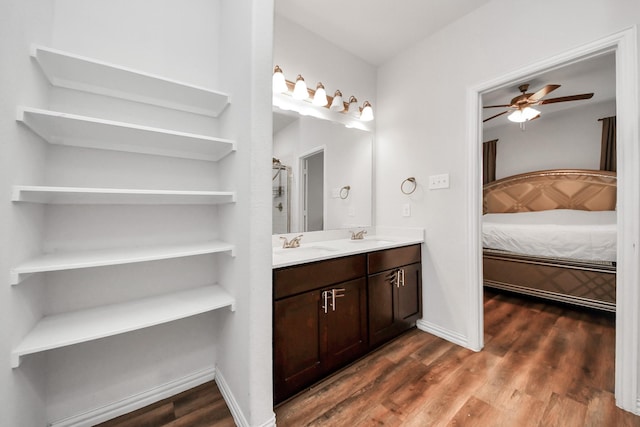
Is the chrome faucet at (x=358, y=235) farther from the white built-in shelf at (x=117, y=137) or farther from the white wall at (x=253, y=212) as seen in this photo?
the white built-in shelf at (x=117, y=137)

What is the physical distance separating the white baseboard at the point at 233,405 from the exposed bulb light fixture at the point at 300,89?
209cm

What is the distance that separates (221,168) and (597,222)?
4792 millimetres

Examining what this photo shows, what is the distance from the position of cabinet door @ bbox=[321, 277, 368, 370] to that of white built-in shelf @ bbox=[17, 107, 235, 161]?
1.16m

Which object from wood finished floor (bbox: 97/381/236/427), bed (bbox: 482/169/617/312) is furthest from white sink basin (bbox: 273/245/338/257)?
bed (bbox: 482/169/617/312)

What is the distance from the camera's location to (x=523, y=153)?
4246mm

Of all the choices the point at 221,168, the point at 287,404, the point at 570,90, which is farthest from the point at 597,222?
the point at 221,168

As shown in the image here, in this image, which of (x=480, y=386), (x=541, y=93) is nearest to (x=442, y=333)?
(x=480, y=386)

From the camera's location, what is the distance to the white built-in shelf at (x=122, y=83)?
3.39 feet

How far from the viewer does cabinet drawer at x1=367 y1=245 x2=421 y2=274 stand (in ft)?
6.15

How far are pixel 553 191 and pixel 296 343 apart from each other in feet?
15.2

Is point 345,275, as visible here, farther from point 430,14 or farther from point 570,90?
point 570,90

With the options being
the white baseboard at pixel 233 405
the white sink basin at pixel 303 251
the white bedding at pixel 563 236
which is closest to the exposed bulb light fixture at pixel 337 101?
the white sink basin at pixel 303 251

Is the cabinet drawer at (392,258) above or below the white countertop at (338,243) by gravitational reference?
below

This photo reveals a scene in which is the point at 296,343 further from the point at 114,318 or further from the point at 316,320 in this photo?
the point at 114,318
